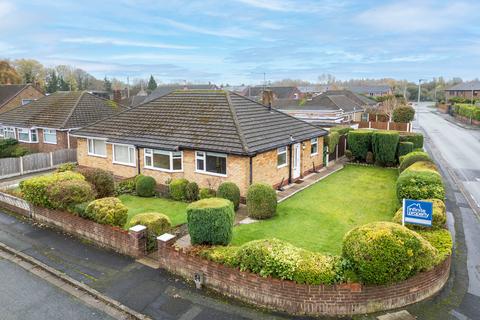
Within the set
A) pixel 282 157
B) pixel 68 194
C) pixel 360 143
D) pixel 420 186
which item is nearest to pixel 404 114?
pixel 360 143

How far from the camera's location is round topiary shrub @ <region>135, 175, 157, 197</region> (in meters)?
18.8

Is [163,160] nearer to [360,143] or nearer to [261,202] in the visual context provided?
[261,202]

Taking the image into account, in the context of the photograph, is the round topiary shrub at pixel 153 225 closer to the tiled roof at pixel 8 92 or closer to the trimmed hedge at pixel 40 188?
the trimmed hedge at pixel 40 188

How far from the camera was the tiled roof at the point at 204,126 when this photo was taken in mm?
18344

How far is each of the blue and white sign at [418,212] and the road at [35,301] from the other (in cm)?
832

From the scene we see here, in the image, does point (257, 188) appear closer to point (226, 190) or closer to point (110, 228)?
point (226, 190)

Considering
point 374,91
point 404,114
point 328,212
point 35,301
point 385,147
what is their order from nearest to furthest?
1. point 35,301
2. point 328,212
3. point 385,147
4. point 404,114
5. point 374,91

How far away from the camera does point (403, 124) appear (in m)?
43.0

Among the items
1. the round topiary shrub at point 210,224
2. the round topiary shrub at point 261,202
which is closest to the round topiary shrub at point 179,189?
the round topiary shrub at point 261,202

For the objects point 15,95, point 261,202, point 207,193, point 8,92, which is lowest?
point 207,193

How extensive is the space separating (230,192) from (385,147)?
47.0 feet

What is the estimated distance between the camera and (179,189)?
18000mm

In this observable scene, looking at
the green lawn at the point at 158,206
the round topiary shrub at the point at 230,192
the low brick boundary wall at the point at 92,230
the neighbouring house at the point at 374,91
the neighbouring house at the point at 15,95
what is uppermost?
the neighbouring house at the point at 374,91

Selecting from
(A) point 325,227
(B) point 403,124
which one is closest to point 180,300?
(A) point 325,227
